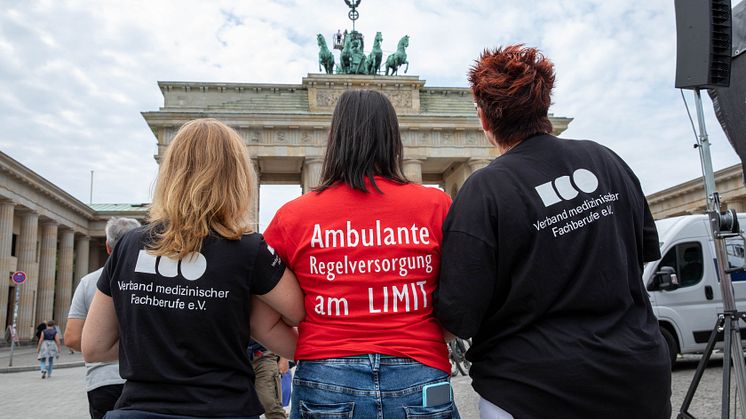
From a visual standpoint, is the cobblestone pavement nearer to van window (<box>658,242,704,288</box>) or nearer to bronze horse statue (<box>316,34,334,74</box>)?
van window (<box>658,242,704,288</box>)

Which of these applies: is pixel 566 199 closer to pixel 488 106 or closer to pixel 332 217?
pixel 488 106

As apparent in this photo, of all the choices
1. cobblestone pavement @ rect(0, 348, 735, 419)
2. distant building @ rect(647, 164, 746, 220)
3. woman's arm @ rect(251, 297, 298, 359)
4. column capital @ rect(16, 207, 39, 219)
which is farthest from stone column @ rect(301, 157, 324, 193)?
woman's arm @ rect(251, 297, 298, 359)

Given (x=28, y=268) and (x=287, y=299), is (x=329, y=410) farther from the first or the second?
(x=28, y=268)

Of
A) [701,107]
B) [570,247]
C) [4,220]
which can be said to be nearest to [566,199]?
[570,247]

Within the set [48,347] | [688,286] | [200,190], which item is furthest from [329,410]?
[48,347]

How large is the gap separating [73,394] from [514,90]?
13128 millimetres

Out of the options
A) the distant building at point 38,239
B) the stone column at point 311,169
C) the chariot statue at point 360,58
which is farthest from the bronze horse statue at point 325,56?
the distant building at point 38,239

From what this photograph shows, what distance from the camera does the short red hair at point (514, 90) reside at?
2.48m

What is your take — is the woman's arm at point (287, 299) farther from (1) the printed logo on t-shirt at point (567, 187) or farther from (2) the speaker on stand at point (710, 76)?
(2) the speaker on stand at point (710, 76)

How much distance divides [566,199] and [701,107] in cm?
264

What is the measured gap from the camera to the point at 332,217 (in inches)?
96.1

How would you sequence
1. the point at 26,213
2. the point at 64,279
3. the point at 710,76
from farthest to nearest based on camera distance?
the point at 64,279 < the point at 26,213 < the point at 710,76

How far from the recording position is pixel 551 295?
2193 mm

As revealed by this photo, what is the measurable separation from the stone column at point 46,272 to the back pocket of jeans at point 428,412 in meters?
41.9
